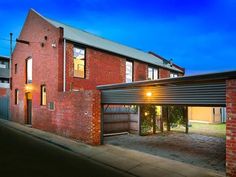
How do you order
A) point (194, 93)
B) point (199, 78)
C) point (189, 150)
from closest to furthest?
point (199, 78) → point (194, 93) → point (189, 150)

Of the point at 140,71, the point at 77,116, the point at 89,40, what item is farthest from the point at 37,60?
the point at 140,71

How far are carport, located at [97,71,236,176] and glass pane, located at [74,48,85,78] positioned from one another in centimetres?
684

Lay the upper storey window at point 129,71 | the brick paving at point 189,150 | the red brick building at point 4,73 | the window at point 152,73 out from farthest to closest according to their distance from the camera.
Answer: the red brick building at point 4,73 < the window at point 152,73 < the upper storey window at point 129,71 < the brick paving at point 189,150

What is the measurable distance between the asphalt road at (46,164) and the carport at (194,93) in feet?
10.6

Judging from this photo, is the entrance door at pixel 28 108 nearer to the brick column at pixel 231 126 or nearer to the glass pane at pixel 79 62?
the glass pane at pixel 79 62

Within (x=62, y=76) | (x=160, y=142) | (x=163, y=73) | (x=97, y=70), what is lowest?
(x=160, y=142)

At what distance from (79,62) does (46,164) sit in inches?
414

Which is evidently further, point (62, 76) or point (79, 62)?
point (79, 62)

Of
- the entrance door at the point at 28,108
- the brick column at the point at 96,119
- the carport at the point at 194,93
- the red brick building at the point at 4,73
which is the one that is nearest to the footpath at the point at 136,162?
the brick column at the point at 96,119

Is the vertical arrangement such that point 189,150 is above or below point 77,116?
below

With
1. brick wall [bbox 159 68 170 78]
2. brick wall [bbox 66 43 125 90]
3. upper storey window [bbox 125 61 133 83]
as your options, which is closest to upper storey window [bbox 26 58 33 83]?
brick wall [bbox 66 43 125 90]

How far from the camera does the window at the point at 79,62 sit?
17109 mm

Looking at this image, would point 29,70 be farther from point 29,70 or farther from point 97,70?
point 97,70

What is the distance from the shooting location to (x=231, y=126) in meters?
6.81
